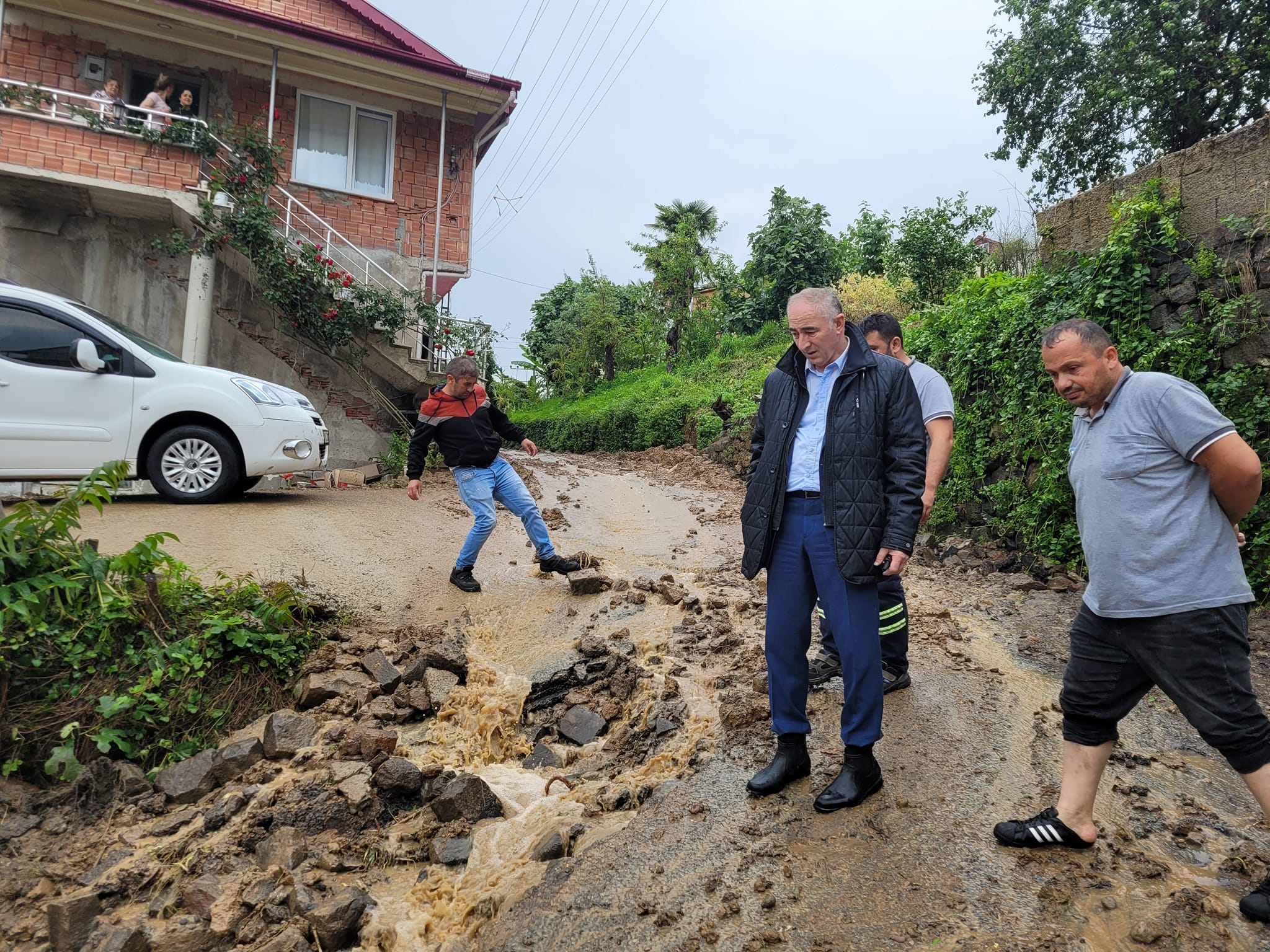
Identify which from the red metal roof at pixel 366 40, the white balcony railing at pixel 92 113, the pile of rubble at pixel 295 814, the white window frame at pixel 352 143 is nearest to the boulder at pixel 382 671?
the pile of rubble at pixel 295 814

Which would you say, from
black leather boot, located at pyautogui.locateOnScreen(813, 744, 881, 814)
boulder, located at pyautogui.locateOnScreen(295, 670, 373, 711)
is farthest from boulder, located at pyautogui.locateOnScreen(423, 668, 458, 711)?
black leather boot, located at pyautogui.locateOnScreen(813, 744, 881, 814)

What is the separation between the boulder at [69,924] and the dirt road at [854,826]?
1.11m

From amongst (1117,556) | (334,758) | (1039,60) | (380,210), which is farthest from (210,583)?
(1039,60)

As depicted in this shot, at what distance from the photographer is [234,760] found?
13.3 ft

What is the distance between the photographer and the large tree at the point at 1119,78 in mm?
16625

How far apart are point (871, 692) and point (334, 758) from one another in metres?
2.72

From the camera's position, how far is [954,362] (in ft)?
27.7

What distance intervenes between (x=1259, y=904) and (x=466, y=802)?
9.77ft

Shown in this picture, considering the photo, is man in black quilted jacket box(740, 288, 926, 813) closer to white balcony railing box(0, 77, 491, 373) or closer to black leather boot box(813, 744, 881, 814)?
black leather boot box(813, 744, 881, 814)

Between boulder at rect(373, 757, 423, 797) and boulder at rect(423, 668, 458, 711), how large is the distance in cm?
85

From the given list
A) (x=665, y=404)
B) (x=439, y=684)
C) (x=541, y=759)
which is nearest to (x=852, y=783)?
(x=541, y=759)

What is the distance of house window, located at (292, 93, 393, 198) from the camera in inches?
562

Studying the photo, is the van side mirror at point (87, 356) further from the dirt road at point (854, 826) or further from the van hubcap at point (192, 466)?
the dirt road at point (854, 826)

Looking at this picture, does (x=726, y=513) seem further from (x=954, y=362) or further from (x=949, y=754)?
(x=949, y=754)
